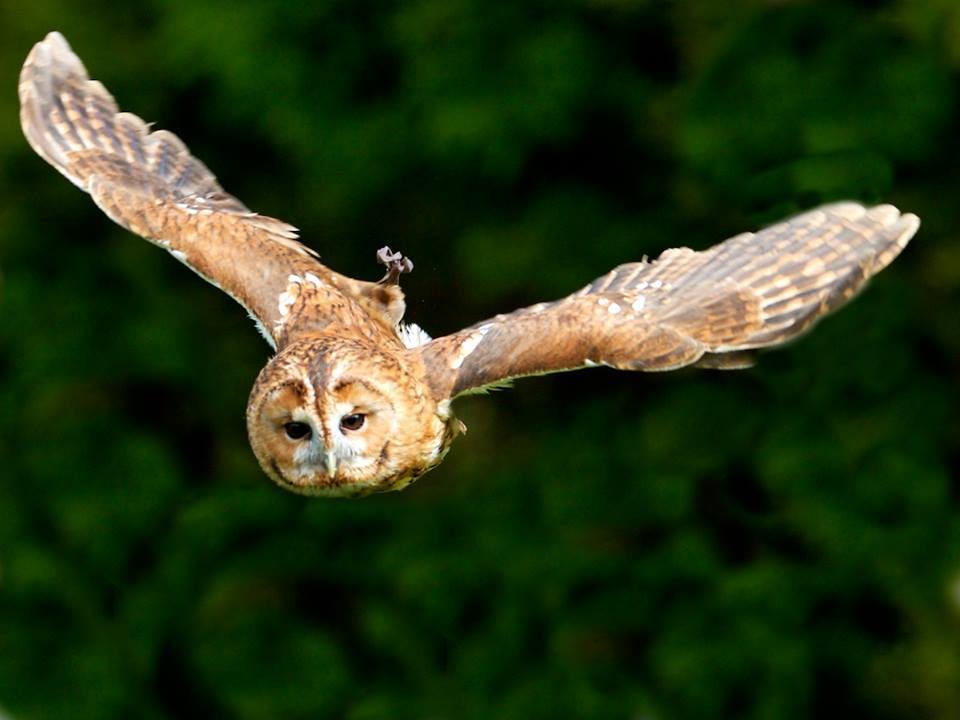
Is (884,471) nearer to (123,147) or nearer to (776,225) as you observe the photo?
(776,225)

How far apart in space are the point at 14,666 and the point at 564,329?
3.31 metres

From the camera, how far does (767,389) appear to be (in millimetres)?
5891

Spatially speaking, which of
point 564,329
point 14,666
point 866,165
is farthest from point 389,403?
point 14,666

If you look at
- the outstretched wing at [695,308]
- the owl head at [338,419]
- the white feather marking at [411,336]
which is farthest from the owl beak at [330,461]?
the white feather marking at [411,336]

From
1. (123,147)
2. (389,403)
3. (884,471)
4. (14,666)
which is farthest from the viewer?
(14,666)

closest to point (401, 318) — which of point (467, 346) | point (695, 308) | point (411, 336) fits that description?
point (411, 336)

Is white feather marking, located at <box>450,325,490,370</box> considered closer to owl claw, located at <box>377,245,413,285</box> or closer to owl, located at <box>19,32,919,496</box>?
owl, located at <box>19,32,919,496</box>

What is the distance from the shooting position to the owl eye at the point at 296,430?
4.09 meters

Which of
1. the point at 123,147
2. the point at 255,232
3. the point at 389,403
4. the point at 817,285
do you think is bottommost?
the point at 389,403

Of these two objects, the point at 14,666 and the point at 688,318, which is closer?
the point at 688,318

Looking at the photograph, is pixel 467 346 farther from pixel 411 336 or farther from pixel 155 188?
pixel 155 188

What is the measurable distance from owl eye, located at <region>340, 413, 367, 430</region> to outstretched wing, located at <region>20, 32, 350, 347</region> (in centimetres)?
41

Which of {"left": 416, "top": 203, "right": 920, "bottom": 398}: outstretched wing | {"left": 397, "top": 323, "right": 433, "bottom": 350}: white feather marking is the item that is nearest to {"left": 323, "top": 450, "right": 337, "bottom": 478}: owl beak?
{"left": 416, "top": 203, "right": 920, "bottom": 398}: outstretched wing

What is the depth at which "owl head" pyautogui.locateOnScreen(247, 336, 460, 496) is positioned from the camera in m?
4.03
